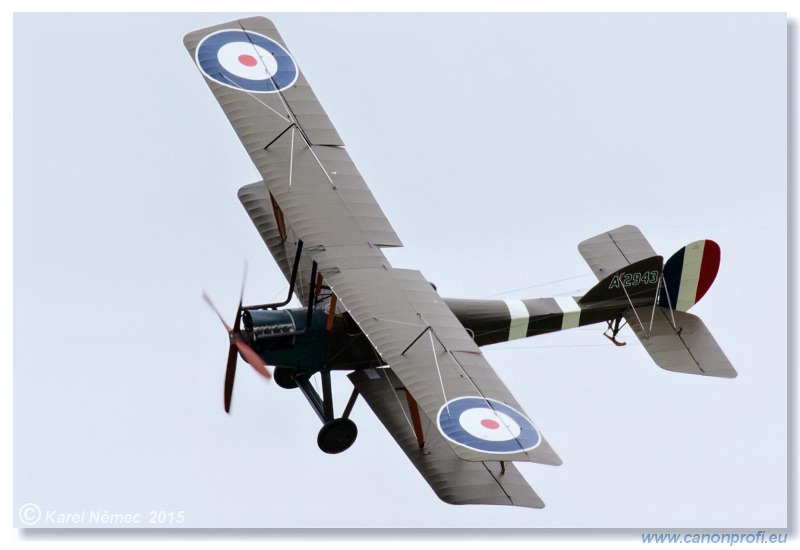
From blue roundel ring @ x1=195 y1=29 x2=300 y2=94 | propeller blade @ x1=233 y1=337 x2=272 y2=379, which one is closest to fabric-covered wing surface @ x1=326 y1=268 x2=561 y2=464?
propeller blade @ x1=233 y1=337 x2=272 y2=379

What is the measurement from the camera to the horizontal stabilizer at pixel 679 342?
18.1 metres

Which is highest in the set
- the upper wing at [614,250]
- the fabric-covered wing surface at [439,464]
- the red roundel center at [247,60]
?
the red roundel center at [247,60]

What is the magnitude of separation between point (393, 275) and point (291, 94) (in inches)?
107

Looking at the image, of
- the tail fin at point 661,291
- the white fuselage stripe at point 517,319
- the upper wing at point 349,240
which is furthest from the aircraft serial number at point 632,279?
the upper wing at point 349,240

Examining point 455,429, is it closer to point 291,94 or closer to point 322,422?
point 322,422

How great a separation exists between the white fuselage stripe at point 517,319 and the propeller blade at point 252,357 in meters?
2.48

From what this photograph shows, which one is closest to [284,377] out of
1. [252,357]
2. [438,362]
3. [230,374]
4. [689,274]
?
[230,374]

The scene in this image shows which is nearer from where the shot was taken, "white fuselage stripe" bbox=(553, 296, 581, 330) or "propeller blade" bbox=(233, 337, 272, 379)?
"propeller blade" bbox=(233, 337, 272, 379)

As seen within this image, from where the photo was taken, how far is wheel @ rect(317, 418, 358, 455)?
692 inches

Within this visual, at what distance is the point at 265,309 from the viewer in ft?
58.0

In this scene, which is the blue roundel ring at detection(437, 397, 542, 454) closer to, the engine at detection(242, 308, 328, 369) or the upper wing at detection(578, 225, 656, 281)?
the engine at detection(242, 308, 328, 369)

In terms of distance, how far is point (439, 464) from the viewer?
1733cm

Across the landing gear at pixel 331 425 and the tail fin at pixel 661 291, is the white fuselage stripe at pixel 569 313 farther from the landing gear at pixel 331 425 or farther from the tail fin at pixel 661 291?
the landing gear at pixel 331 425

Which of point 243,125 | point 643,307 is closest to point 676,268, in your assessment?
point 643,307
